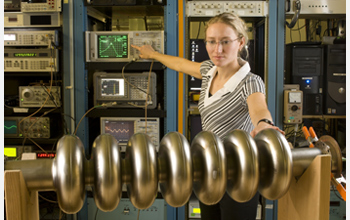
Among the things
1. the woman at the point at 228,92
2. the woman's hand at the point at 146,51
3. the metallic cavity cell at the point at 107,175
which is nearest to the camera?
the metallic cavity cell at the point at 107,175

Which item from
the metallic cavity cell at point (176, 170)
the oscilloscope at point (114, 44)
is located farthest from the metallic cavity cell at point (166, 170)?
the oscilloscope at point (114, 44)

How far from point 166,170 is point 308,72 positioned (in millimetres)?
2340

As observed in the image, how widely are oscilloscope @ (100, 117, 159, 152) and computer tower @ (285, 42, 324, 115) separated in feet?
3.84

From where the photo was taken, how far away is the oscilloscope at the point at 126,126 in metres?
2.62

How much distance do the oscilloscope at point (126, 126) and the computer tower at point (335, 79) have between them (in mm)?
1379

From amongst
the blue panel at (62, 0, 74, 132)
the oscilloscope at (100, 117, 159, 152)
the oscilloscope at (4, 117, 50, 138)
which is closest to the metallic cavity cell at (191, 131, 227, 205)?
the oscilloscope at (100, 117, 159, 152)

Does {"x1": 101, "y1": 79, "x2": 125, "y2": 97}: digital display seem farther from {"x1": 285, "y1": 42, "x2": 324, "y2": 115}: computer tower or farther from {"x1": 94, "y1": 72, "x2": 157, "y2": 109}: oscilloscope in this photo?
{"x1": 285, "y1": 42, "x2": 324, "y2": 115}: computer tower

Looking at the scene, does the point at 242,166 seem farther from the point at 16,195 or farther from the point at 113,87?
the point at 113,87

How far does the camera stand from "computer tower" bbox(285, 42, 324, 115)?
2.65 metres

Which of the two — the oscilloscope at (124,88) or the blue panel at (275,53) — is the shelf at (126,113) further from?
the blue panel at (275,53)

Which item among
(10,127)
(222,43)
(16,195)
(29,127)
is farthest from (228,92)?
(10,127)

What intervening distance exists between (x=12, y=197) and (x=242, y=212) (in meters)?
1.07

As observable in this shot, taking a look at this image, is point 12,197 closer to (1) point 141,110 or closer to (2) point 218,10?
(1) point 141,110

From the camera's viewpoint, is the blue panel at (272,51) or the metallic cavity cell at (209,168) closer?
the metallic cavity cell at (209,168)
